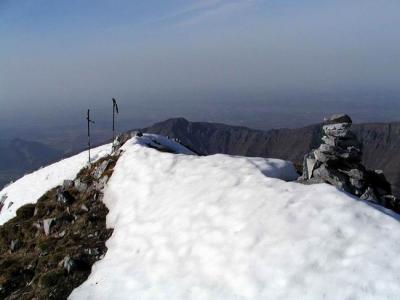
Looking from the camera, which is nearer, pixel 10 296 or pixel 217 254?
pixel 217 254

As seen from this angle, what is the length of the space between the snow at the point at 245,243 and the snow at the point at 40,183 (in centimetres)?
2427

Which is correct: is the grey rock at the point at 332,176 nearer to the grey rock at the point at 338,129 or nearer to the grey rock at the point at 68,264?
the grey rock at the point at 338,129

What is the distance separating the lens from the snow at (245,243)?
1655cm

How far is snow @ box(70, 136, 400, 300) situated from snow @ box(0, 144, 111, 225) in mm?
24267

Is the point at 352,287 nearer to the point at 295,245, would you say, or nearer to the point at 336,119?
the point at 295,245

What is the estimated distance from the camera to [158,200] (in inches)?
1113

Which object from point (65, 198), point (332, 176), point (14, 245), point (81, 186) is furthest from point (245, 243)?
point (81, 186)

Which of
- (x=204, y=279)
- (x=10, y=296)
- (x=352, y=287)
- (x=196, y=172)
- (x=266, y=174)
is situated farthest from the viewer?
(x=196, y=172)

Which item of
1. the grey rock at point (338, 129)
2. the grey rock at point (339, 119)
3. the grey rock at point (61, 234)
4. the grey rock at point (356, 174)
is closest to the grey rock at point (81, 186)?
the grey rock at point (61, 234)

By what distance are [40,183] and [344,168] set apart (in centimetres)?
4013

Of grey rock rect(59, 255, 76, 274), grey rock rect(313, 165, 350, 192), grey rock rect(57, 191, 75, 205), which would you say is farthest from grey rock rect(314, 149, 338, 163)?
grey rock rect(57, 191, 75, 205)

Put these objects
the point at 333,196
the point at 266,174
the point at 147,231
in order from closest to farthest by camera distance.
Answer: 1. the point at 333,196
2. the point at 147,231
3. the point at 266,174

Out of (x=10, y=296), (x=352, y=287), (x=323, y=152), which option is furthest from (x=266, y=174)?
(x=10, y=296)

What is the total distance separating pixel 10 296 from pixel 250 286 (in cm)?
1347
